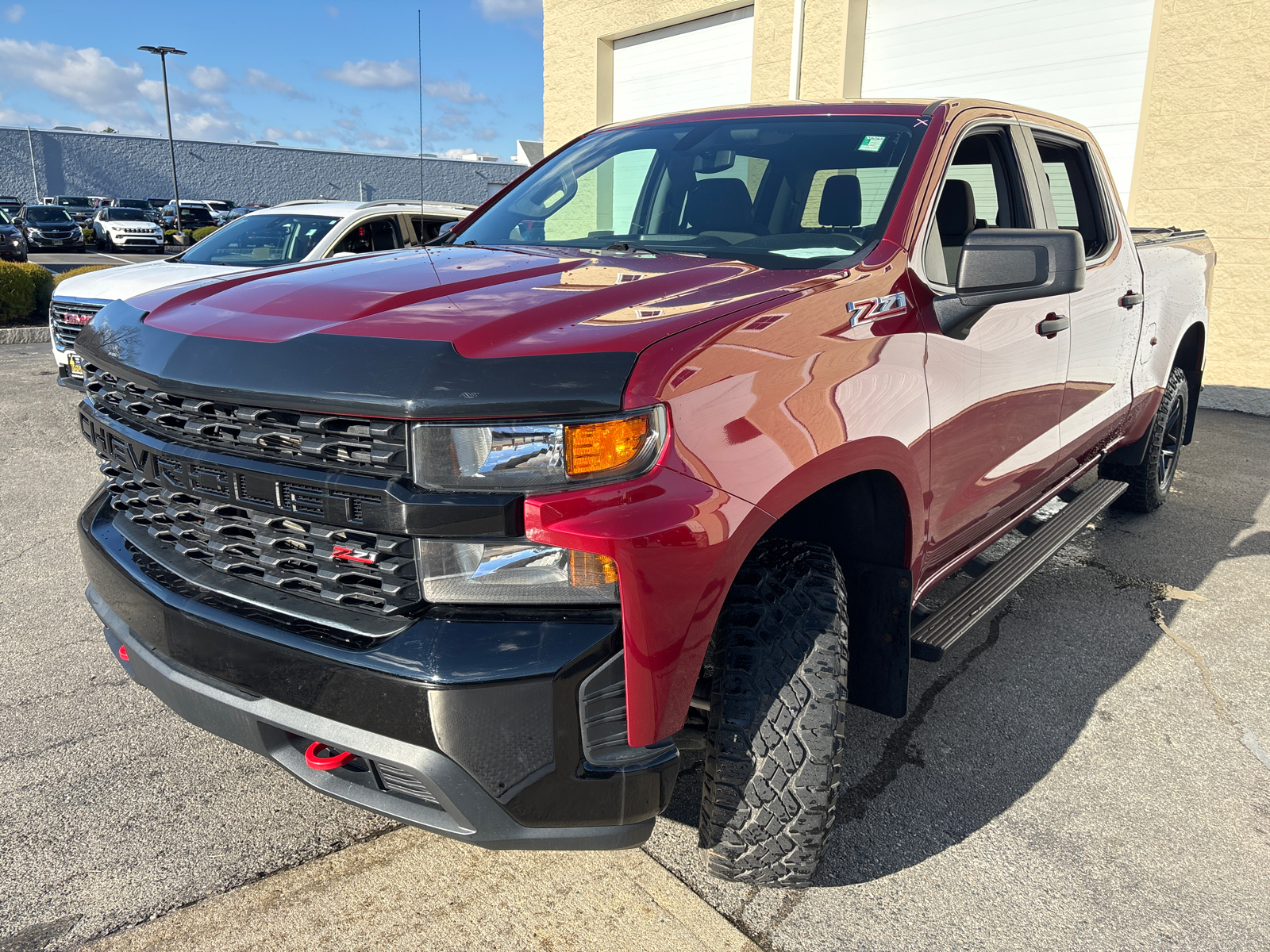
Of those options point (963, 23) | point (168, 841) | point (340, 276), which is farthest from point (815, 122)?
point (963, 23)

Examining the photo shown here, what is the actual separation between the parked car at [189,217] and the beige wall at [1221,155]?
34.4 meters

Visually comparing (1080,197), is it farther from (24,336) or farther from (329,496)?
(24,336)

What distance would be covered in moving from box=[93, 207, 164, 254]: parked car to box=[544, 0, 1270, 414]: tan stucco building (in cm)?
2461

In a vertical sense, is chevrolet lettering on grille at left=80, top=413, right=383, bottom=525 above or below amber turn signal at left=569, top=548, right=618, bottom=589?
above

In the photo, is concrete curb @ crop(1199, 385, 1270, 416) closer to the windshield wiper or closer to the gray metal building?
the windshield wiper

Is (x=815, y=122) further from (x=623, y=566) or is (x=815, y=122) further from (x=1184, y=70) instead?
(x=1184, y=70)

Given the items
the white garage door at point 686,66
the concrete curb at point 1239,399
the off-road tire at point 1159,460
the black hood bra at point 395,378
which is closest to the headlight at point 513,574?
the black hood bra at point 395,378

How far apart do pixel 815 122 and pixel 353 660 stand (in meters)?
2.23

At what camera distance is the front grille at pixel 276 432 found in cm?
167

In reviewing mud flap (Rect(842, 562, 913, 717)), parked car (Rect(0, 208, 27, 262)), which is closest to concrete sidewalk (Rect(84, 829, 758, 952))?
mud flap (Rect(842, 562, 913, 717))

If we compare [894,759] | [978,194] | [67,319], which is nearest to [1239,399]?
[978,194]

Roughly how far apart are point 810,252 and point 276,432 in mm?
1445

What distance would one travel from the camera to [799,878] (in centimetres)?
206

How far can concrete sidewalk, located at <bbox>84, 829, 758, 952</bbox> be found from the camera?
2.01m
